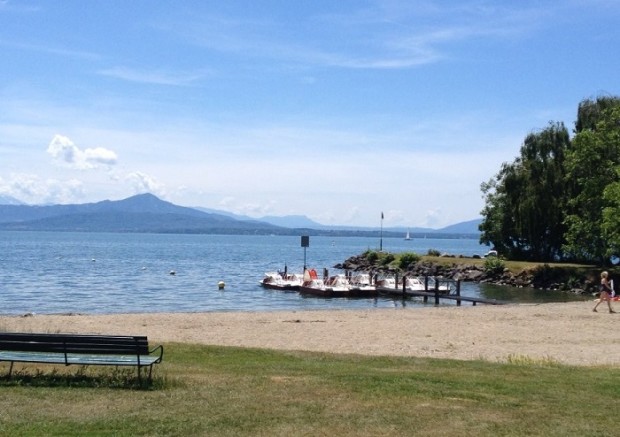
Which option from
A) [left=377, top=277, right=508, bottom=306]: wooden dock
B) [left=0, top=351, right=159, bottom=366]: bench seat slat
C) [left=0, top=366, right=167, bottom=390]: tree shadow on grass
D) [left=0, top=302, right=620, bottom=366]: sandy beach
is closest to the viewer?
[left=0, top=366, right=167, bottom=390]: tree shadow on grass

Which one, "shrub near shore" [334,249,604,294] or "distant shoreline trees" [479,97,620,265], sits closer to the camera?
"distant shoreline trees" [479,97,620,265]

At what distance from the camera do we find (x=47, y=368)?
40.9ft

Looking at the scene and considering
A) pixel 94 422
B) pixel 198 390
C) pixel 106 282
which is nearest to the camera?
pixel 94 422

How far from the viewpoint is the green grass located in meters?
8.80

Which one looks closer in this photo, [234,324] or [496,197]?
[234,324]

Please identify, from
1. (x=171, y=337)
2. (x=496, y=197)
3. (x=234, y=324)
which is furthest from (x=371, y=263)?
(x=171, y=337)

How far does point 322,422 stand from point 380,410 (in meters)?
1.04

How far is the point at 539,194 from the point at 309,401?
5662cm

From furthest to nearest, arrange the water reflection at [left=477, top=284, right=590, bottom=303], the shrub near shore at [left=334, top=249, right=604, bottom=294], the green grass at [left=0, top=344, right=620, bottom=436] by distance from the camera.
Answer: the shrub near shore at [left=334, top=249, right=604, bottom=294], the water reflection at [left=477, top=284, right=590, bottom=303], the green grass at [left=0, top=344, right=620, bottom=436]

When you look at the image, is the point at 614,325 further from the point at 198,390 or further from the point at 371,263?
the point at 371,263

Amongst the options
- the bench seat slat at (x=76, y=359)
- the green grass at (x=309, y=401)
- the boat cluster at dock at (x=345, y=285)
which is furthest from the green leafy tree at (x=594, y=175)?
the bench seat slat at (x=76, y=359)

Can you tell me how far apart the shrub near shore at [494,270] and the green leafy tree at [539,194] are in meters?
2.64

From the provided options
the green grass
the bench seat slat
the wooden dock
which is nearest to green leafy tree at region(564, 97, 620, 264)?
the wooden dock

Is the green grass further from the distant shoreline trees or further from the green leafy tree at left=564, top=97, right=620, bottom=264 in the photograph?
the green leafy tree at left=564, top=97, right=620, bottom=264
